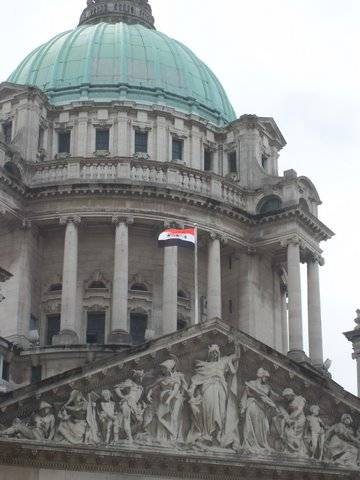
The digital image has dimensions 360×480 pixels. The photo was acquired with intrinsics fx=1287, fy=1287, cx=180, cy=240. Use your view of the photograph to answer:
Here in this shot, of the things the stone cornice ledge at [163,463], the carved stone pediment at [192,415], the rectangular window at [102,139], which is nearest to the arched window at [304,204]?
the rectangular window at [102,139]

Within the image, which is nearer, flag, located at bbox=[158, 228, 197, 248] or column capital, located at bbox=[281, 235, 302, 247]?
flag, located at bbox=[158, 228, 197, 248]

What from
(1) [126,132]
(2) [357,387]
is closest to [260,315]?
(2) [357,387]

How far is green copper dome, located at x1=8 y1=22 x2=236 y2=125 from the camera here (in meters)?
70.2

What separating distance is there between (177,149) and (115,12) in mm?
12362

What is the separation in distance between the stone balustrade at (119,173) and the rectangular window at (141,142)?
3.19 metres

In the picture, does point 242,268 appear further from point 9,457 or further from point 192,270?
point 9,457

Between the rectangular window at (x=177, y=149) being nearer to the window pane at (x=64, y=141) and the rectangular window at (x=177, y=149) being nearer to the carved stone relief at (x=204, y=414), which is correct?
the window pane at (x=64, y=141)

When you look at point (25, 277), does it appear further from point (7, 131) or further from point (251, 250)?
point (251, 250)

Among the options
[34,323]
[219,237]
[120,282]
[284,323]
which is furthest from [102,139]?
[284,323]

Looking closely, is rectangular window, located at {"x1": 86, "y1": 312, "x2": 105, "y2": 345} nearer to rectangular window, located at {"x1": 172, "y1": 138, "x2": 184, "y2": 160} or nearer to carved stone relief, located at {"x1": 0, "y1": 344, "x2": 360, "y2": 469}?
rectangular window, located at {"x1": 172, "y1": 138, "x2": 184, "y2": 160}

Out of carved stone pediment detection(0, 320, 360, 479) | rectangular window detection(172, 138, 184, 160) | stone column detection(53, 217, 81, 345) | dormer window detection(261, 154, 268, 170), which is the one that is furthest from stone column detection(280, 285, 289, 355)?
carved stone pediment detection(0, 320, 360, 479)

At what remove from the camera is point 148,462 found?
143 feet

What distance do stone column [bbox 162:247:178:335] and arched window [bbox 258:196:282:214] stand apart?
5873mm

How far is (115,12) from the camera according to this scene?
76.7m
